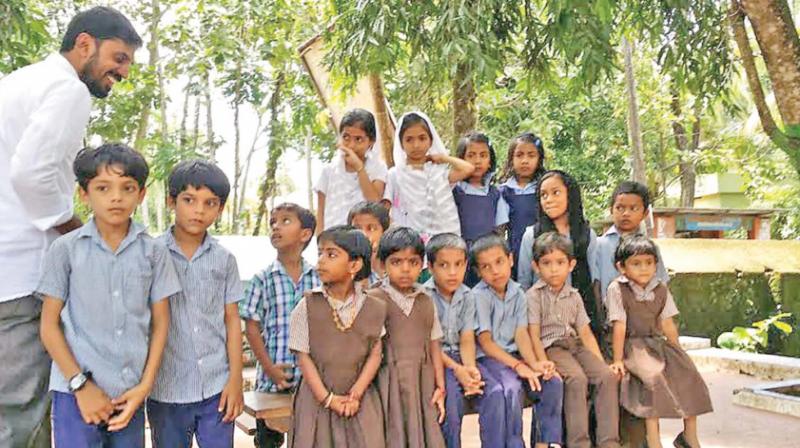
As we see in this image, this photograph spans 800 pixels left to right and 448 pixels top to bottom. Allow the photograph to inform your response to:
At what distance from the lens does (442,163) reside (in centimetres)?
414

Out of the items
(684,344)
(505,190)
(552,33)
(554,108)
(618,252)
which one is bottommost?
Answer: (684,344)

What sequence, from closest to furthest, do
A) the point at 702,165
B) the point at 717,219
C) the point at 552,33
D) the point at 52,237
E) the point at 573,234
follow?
1. the point at 52,237
2. the point at 573,234
3. the point at 552,33
4. the point at 717,219
5. the point at 702,165

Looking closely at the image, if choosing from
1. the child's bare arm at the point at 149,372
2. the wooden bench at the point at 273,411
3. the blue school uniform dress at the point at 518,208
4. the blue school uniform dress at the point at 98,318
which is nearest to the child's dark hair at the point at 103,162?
the blue school uniform dress at the point at 98,318

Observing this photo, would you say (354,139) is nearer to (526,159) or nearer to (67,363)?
(526,159)

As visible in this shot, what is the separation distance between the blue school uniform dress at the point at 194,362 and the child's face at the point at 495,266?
1.26 m

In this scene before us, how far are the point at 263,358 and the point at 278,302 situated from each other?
258 mm

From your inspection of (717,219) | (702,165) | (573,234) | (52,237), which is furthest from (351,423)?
(702,165)

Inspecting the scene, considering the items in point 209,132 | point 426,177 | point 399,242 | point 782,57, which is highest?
point 209,132

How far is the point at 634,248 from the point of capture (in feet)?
12.1

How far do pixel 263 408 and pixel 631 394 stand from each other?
1780mm

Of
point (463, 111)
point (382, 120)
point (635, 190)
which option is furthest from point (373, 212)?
point (382, 120)

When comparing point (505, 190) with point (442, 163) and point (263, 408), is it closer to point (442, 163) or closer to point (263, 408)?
point (442, 163)

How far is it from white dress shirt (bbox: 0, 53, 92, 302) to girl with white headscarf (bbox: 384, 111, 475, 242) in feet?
6.54

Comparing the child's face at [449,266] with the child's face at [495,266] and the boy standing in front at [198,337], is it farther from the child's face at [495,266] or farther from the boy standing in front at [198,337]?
the boy standing in front at [198,337]
